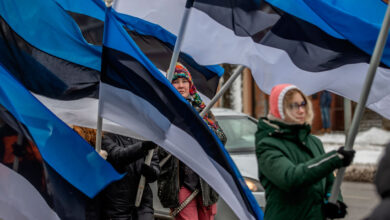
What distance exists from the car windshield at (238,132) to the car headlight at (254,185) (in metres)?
0.92

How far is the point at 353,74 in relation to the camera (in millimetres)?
4340

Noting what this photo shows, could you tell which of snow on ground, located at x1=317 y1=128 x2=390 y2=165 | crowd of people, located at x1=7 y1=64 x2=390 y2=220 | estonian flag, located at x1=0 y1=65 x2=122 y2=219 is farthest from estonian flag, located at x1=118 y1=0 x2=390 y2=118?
snow on ground, located at x1=317 y1=128 x2=390 y2=165

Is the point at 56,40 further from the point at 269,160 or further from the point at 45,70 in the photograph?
the point at 269,160

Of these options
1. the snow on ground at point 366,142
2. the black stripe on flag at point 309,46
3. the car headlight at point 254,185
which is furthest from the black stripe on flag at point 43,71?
the snow on ground at point 366,142

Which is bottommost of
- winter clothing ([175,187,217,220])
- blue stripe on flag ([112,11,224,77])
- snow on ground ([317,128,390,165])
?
snow on ground ([317,128,390,165])

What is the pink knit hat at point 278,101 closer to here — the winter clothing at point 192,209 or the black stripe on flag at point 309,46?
the black stripe on flag at point 309,46

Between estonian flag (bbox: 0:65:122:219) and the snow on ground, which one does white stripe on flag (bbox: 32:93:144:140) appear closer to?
estonian flag (bbox: 0:65:122:219)

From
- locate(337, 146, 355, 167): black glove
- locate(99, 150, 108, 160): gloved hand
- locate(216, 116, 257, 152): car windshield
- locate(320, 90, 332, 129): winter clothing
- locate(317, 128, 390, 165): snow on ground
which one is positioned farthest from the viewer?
locate(320, 90, 332, 129): winter clothing

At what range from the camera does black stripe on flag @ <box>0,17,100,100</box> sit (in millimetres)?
4574

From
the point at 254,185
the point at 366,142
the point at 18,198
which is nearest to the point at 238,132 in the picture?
the point at 254,185

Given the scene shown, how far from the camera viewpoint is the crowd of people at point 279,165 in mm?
3189

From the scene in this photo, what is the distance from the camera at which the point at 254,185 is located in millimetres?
6777

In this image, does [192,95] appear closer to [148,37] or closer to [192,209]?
[148,37]

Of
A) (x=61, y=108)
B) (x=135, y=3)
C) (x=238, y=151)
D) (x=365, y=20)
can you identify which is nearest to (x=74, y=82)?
(x=61, y=108)
